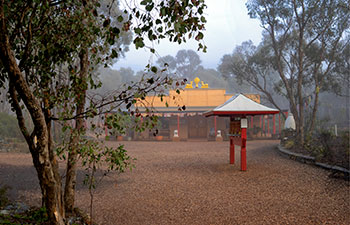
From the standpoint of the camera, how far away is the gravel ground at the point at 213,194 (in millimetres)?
5746

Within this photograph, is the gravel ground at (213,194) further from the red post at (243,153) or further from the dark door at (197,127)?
the dark door at (197,127)

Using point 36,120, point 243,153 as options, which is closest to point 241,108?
point 243,153

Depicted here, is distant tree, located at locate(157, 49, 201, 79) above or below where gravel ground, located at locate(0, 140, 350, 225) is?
above

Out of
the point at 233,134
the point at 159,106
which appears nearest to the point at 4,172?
the point at 233,134

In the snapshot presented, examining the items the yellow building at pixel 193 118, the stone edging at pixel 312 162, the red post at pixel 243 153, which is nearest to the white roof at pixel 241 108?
the red post at pixel 243 153

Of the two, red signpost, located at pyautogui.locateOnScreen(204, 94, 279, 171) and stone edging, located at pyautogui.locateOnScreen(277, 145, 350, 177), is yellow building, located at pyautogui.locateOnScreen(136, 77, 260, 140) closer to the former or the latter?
stone edging, located at pyautogui.locateOnScreen(277, 145, 350, 177)

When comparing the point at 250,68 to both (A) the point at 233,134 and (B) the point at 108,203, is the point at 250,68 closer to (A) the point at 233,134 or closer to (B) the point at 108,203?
(A) the point at 233,134

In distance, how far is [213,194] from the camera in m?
7.52

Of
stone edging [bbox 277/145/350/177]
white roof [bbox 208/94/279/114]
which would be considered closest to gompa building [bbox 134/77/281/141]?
stone edging [bbox 277/145/350/177]

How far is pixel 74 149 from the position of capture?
4039 millimetres

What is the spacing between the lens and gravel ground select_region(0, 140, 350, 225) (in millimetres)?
5746

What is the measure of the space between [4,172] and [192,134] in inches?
787

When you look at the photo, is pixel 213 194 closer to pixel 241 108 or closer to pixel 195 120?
pixel 241 108

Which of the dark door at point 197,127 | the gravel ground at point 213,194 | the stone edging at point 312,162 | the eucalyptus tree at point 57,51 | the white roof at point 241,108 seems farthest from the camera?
the dark door at point 197,127
